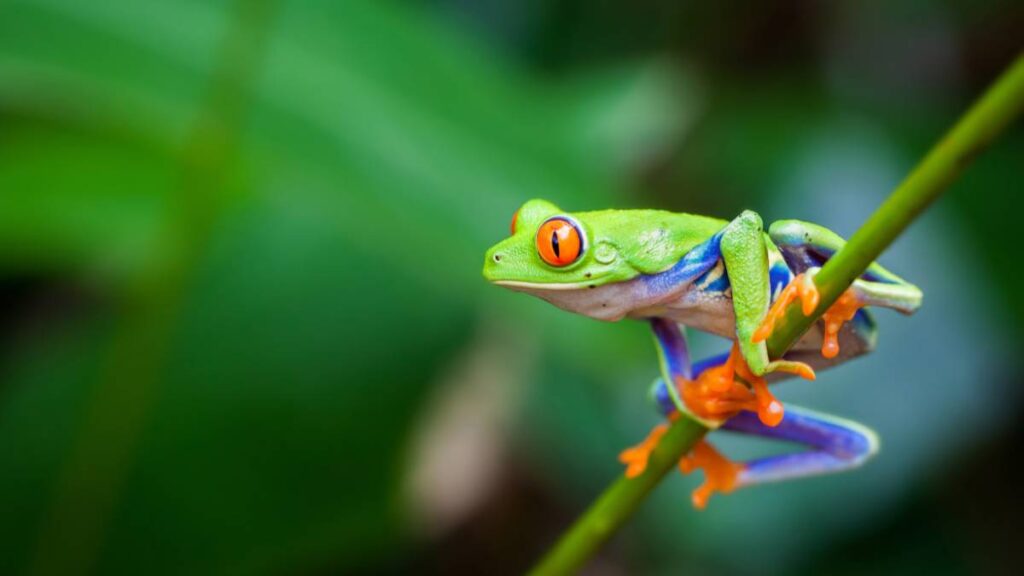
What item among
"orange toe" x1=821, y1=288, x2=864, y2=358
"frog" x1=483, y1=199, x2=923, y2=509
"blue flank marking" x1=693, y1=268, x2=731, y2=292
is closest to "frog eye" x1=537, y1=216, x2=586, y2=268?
"frog" x1=483, y1=199, x2=923, y2=509

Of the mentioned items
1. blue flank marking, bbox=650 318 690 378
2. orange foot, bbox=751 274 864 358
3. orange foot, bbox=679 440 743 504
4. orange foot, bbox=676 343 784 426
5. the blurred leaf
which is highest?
orange foot, bbox=751 274 864 358

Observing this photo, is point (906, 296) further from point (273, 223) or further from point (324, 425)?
point (273, 223)

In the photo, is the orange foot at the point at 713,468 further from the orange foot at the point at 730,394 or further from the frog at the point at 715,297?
the orange foot at the point at 730,394

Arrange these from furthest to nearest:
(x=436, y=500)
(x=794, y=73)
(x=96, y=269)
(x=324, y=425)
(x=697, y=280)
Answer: (x=794, y=73), (x=436, y=500), (x=96, y=269), (x=324, y=425), (x=697, y=280)

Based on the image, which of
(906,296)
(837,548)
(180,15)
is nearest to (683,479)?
(837,548)

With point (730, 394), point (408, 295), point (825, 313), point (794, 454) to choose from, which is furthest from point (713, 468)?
point (408, 295)

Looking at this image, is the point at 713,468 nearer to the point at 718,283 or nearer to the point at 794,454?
the point at 794,454

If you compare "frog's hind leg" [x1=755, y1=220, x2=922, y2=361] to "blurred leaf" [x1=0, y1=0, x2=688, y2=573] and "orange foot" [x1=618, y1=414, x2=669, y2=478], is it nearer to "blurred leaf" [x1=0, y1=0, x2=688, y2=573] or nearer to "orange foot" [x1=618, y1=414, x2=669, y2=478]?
"orange foot" [x1=618, y1=414, x2=669, y2=478]
